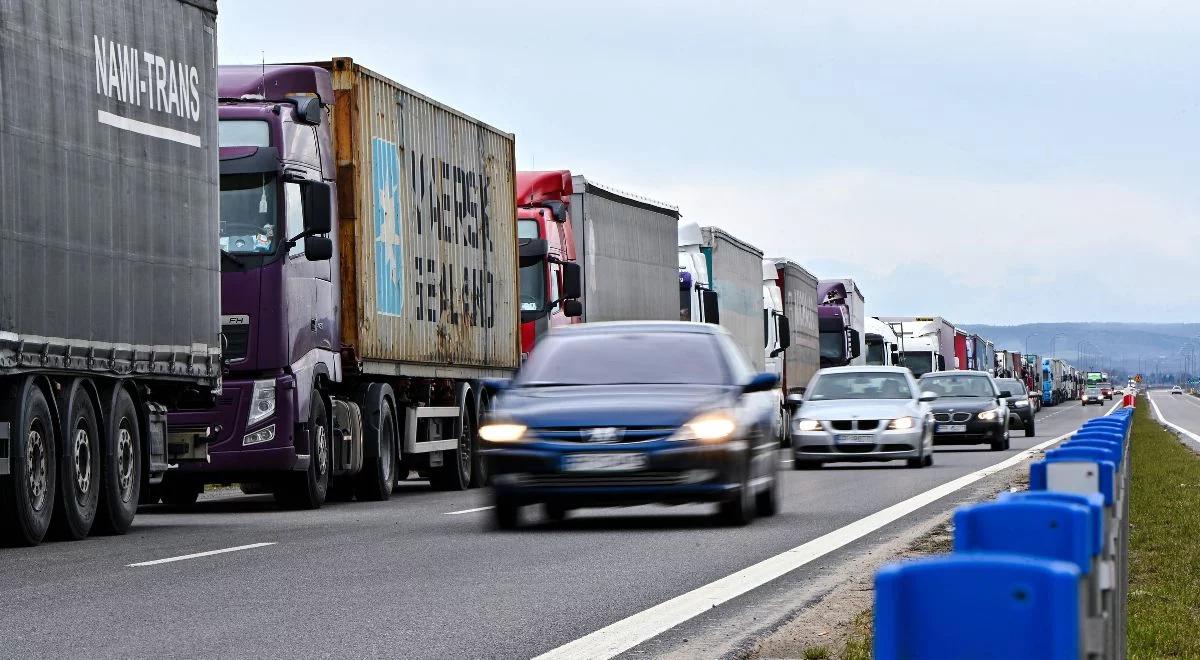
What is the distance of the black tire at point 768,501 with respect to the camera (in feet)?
53.2

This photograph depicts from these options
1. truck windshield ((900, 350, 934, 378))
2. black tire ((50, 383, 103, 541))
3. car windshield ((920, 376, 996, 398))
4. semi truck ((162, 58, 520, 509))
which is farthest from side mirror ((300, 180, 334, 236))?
truck windshield ((900, 350, 934, 378))

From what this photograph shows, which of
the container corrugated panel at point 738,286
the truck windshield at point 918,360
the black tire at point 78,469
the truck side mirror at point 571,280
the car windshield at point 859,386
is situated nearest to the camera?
the black tire at point 78,469

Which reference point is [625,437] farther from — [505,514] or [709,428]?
[505,514]

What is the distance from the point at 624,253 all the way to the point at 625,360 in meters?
15.0

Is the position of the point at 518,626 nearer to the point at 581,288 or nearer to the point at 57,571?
the point at 57,571

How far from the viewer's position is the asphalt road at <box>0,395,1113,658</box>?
27.0ft

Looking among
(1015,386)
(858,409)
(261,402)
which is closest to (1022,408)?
(1015,386)

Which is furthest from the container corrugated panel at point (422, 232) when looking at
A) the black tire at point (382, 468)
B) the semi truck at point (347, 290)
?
the black tire at point (382, 468)

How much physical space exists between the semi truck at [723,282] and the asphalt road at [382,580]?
19222 mm

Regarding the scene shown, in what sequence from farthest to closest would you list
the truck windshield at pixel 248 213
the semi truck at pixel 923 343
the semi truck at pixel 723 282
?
the semi truck at pixel 923 343 < the semi truck at pixel 723 282 < the truck windshield at pixel 248 213

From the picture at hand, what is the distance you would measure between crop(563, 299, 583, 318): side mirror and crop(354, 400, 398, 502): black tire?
5.72 meters

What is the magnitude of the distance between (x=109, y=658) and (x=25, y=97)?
6346 mm

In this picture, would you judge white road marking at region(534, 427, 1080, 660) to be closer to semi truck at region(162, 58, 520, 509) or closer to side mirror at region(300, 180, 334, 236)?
side mirror at region(300, 180, 334, 236)

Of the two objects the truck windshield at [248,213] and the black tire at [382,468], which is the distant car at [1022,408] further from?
the truck windshield at [248,213]
